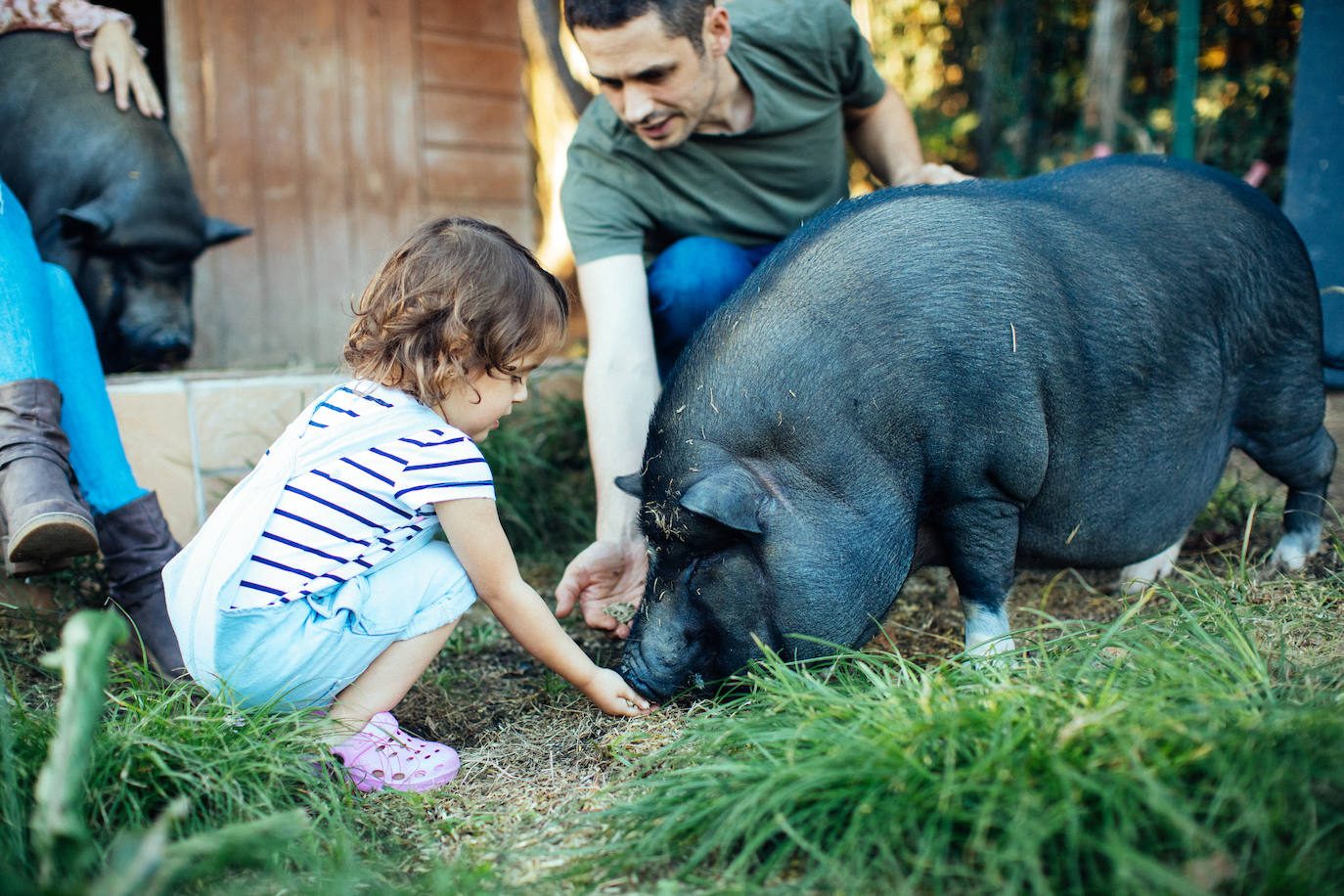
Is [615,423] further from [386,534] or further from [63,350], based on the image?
[63,350]

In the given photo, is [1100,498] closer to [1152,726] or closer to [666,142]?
[1152,726]

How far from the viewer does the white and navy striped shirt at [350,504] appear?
1.85m

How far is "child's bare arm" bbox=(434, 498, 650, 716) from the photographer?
1909mm

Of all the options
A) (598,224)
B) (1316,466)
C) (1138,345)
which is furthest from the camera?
(598,224)

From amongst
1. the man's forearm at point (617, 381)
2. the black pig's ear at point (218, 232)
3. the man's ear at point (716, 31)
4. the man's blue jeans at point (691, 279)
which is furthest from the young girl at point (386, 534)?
the black pig's ear at point (218, 232)

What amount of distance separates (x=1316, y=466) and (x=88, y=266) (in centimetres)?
401

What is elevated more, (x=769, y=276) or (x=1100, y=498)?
(x=769, y=276)

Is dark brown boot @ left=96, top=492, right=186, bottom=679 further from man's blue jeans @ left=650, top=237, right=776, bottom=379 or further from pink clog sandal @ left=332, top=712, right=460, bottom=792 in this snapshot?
man's blue jeans @ left=650, top=237, right=776, bottom=379

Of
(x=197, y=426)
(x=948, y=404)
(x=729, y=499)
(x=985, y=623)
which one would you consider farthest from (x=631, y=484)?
(x=197, y=426)

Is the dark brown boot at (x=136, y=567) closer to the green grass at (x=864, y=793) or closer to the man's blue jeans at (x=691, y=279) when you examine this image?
the green grass at (x=864, y=793)

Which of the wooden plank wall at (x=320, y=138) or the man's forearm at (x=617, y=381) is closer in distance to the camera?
the man's forearm at (x=617, y=381)

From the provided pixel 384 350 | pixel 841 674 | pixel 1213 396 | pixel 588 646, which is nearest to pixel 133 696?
pixel 384 350

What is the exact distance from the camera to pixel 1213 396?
101 inches

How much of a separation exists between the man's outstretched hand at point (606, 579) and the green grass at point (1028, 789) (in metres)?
0.75
